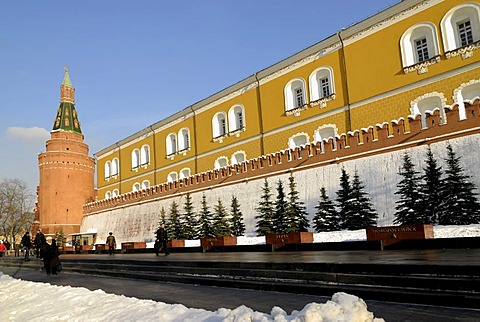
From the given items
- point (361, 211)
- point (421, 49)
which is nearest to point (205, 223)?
point (361, 211)

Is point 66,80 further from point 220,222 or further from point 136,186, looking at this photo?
point 220,222

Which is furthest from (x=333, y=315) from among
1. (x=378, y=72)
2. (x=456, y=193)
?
(x=378, y=72)

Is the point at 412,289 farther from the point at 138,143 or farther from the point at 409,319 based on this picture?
the point at 138,143

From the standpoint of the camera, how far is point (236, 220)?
20047 millimetres

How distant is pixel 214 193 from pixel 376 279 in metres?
18.0

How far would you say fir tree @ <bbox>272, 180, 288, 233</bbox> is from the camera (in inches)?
677

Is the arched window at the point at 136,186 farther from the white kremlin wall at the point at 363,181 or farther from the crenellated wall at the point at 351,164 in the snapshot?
the crenellated wall at the point at 351,164

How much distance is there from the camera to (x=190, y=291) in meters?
6.23

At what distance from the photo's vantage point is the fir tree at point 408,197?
13.1m

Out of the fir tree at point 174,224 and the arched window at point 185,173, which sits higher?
the arched window at point 185,173

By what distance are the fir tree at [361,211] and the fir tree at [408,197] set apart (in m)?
0.90

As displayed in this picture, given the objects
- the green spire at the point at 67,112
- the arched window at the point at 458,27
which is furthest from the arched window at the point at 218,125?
the green spire at the point at 67,112

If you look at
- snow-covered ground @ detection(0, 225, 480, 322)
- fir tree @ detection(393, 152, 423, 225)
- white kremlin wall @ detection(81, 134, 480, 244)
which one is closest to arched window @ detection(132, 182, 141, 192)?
white kremlin wall @ detection(81, 134, 480, 244)

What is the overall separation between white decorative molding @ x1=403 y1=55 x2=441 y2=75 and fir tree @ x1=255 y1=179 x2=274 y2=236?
8.03m
